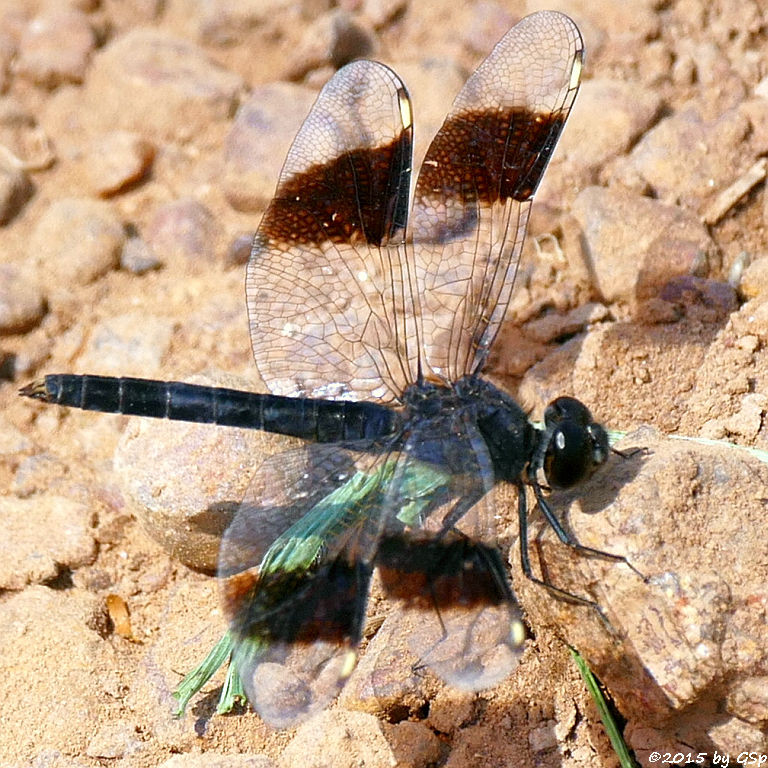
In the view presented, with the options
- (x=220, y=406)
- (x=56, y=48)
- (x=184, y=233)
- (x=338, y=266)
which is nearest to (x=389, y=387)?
(x=338, y=266)

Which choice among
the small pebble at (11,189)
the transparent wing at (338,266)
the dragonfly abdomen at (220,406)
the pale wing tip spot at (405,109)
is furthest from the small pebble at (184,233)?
the pale wing tip spot at (405,109)

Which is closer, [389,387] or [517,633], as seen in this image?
[517,633]

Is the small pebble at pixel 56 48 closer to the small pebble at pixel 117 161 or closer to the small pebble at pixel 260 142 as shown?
the small pebble at pixel 117 161

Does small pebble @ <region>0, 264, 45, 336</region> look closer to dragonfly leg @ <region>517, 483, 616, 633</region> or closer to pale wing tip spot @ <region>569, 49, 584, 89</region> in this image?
Answer: dragonfly leg @ <region>517, 483, 616, 633</region>

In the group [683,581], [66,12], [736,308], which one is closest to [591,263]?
[736,308]

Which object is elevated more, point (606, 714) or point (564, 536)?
point (564, 536)

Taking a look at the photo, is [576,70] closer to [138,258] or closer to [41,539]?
[138,258]

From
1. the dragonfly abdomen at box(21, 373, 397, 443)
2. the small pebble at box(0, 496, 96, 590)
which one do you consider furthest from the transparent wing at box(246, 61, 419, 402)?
the small pebble at box(0, 496, 96, 590)
